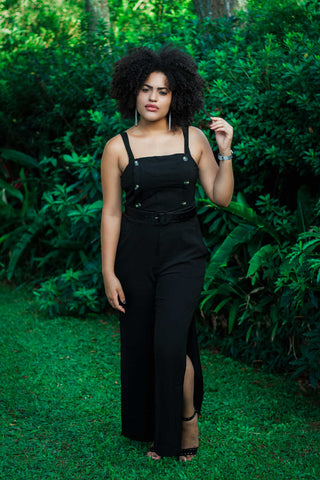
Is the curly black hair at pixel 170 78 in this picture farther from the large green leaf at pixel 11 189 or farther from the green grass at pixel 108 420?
the large green leaf at pixel 11 189

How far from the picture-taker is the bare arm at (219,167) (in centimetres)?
355

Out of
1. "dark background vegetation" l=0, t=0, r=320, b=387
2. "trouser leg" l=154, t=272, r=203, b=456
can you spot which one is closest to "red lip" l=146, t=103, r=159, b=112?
"dark background vegetation" l=0, t=0, r=320, b=387

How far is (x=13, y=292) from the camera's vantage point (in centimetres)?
770

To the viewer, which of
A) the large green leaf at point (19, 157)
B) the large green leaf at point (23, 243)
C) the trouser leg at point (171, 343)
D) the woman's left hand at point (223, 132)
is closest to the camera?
the woman's left hand at point (223, 132)

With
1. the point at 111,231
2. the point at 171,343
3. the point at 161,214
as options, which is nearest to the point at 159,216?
the point at 161,214

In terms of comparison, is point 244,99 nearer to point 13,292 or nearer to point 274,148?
point 274,148

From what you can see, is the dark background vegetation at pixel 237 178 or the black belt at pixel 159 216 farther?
the dark background vegetation at pixel 237 178

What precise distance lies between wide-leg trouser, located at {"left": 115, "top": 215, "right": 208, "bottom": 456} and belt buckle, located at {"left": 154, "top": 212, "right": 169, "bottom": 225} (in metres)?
0.03

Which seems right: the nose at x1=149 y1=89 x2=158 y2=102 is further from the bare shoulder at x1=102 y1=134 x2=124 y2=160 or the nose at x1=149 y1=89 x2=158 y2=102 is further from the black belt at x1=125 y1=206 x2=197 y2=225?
the black belt at x1=125 y1=206 x2=197 y2=225

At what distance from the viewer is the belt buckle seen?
3646 mm

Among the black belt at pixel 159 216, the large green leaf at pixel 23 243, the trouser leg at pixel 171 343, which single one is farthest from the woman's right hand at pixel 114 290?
A: the large green leaf at pixel 23 243

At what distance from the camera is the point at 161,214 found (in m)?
3.64

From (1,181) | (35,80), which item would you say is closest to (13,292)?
(1,181)

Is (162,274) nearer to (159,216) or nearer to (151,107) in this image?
(159,216)
